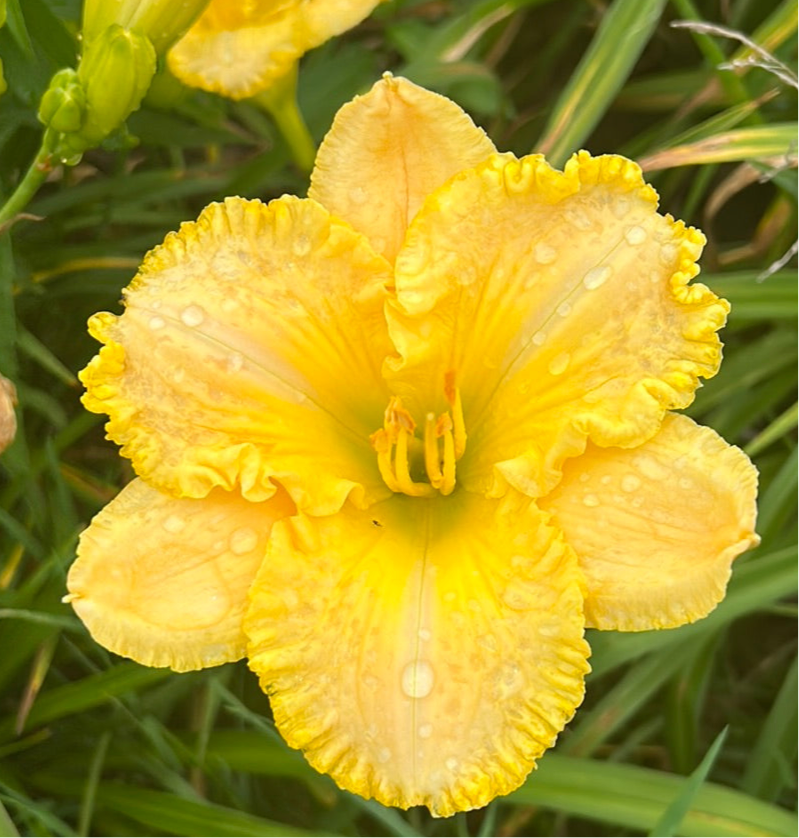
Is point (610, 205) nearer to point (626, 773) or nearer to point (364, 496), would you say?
point (364, 496)

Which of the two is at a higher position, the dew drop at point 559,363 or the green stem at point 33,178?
the dew drop at point 559,363

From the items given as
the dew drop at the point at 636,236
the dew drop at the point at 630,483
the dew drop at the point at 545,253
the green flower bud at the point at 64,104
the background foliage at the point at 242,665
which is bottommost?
the background foliage at the point at 242,665

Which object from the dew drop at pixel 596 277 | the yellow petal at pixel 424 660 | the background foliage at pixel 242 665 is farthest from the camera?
the background foliage at pixel 242 665

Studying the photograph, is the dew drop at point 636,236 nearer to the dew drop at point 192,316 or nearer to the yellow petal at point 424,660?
the yellow petal at point 424,660

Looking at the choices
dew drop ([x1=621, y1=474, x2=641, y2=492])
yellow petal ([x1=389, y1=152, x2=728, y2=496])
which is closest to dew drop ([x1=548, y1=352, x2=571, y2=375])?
yellow petal ([x1=389, y1=152, x2=728, y2=496])

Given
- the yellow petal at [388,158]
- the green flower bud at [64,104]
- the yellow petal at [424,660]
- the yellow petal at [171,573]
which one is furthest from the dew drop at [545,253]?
the green flower bud at [64,104]

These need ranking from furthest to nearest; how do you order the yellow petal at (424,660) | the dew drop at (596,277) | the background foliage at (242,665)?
the background foliage at (242,665) < the dew drop at (596,277) < the yellow petal at (424,660)

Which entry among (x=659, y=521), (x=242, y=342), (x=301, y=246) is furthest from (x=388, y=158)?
(x=659, y=521)
